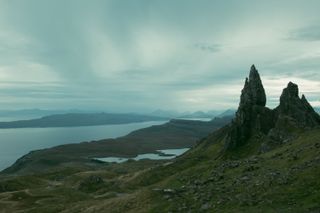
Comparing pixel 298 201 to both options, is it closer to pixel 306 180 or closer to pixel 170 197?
pixel 306 180

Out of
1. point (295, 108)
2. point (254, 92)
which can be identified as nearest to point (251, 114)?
point (254, 92)

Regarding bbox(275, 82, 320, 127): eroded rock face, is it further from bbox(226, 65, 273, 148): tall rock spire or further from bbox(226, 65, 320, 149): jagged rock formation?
bbox(226, 65, 273, 148): tall rock spire

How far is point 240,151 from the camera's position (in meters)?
107

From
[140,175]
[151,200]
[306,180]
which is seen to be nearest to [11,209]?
[140,175]

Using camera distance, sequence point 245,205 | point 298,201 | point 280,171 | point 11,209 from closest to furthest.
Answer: point 298,201 < point 245,205 < point 280,171 < point 11,209

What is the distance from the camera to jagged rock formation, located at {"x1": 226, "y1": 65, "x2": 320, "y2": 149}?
109m

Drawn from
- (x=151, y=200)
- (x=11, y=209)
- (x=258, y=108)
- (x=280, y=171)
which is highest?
(x=258, y=108)

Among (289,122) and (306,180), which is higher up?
(289,122)

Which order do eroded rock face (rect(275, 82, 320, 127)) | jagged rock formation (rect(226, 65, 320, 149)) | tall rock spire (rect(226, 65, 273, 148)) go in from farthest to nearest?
tall rock spire (rect(226, 65, 273, 148)) → eroded rock face (rect(275, 82, 320, 127)) → jagged rock formation (rect(226, 65, 320, 149))

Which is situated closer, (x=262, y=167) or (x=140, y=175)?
(x=262, y=167)

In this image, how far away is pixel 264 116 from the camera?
378ft

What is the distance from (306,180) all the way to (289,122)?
61.3 meters

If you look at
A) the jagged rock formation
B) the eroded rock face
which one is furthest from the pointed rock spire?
the eroded rock face

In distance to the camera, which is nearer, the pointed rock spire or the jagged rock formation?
the jagged rock formation
